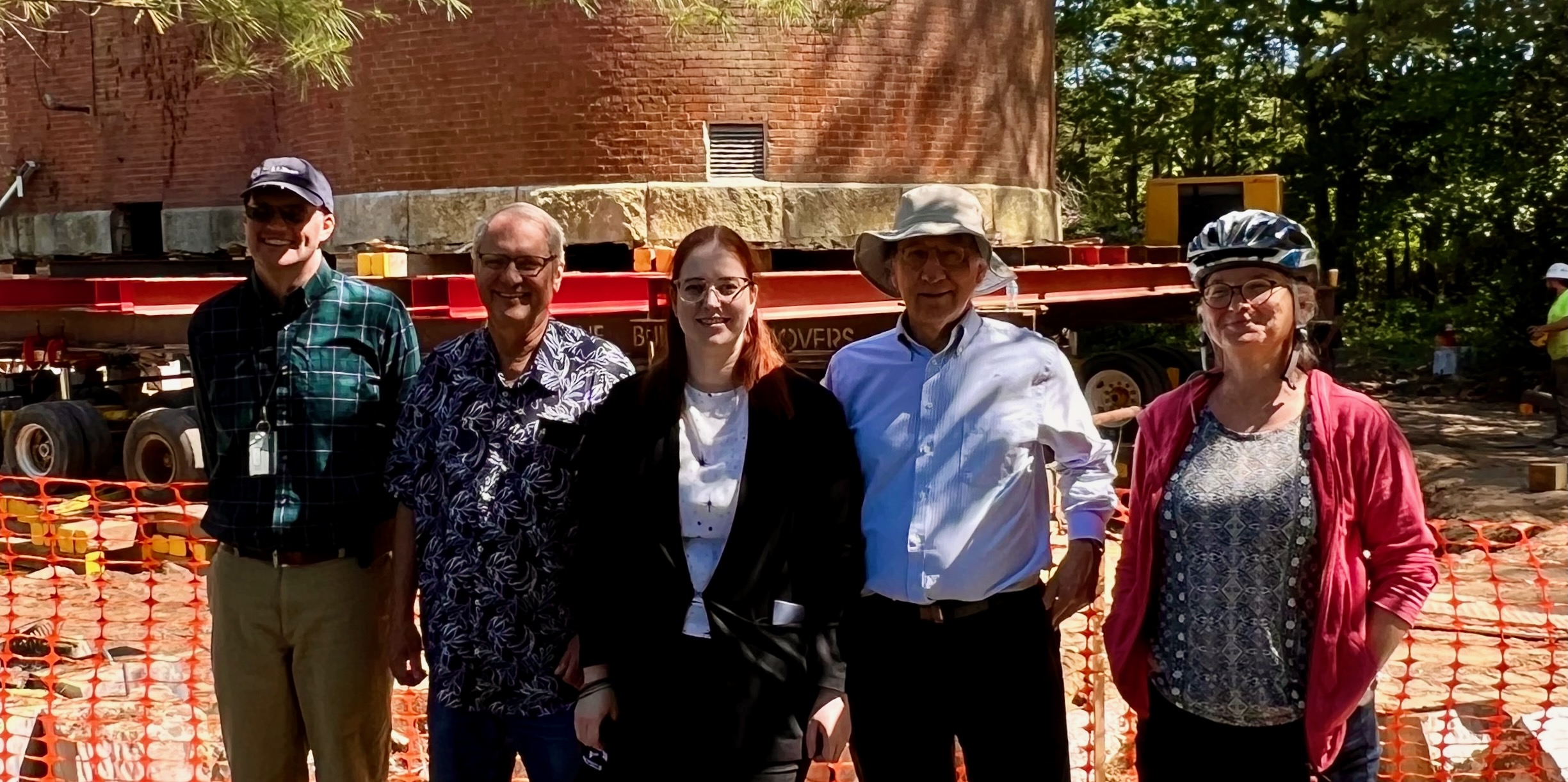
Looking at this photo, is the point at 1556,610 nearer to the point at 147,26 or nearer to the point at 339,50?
the point at 339,50

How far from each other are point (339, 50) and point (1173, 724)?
4.62m

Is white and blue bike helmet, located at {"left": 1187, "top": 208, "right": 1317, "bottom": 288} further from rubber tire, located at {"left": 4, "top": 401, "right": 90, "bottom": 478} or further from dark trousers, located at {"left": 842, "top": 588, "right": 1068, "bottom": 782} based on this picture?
rubber tire, located at {"left": 4, "top": 401, "right": 90, "bottom": 478}

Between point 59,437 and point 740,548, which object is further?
point 59,437


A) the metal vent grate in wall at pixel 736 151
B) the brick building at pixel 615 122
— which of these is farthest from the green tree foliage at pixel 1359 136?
the metal vent grate in wall at pixel 736 151

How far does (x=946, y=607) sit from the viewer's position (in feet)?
9.48

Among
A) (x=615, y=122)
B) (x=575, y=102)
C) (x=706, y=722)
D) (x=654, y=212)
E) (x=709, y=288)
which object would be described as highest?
(x=575, y=102)

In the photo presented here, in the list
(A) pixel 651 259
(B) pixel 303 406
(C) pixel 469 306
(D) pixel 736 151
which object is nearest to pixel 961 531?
(B) pixel 303 406

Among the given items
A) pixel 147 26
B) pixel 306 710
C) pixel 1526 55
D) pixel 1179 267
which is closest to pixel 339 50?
pixel 306 710

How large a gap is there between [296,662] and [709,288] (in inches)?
56.1

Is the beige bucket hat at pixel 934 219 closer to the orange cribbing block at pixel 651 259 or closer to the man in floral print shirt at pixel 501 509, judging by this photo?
the man in floral print shirt at pixel 501 509

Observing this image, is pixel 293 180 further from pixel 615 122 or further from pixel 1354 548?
pixel 615 122

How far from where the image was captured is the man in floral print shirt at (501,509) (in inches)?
116

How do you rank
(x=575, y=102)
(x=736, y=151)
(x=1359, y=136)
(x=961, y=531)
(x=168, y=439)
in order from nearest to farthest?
(x=961, y=531) < (x=168, y=439) < (x=575, y=102) < (x=736, y=151) < (x=1359, y=136)

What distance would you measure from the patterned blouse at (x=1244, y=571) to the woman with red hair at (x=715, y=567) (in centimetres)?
67
